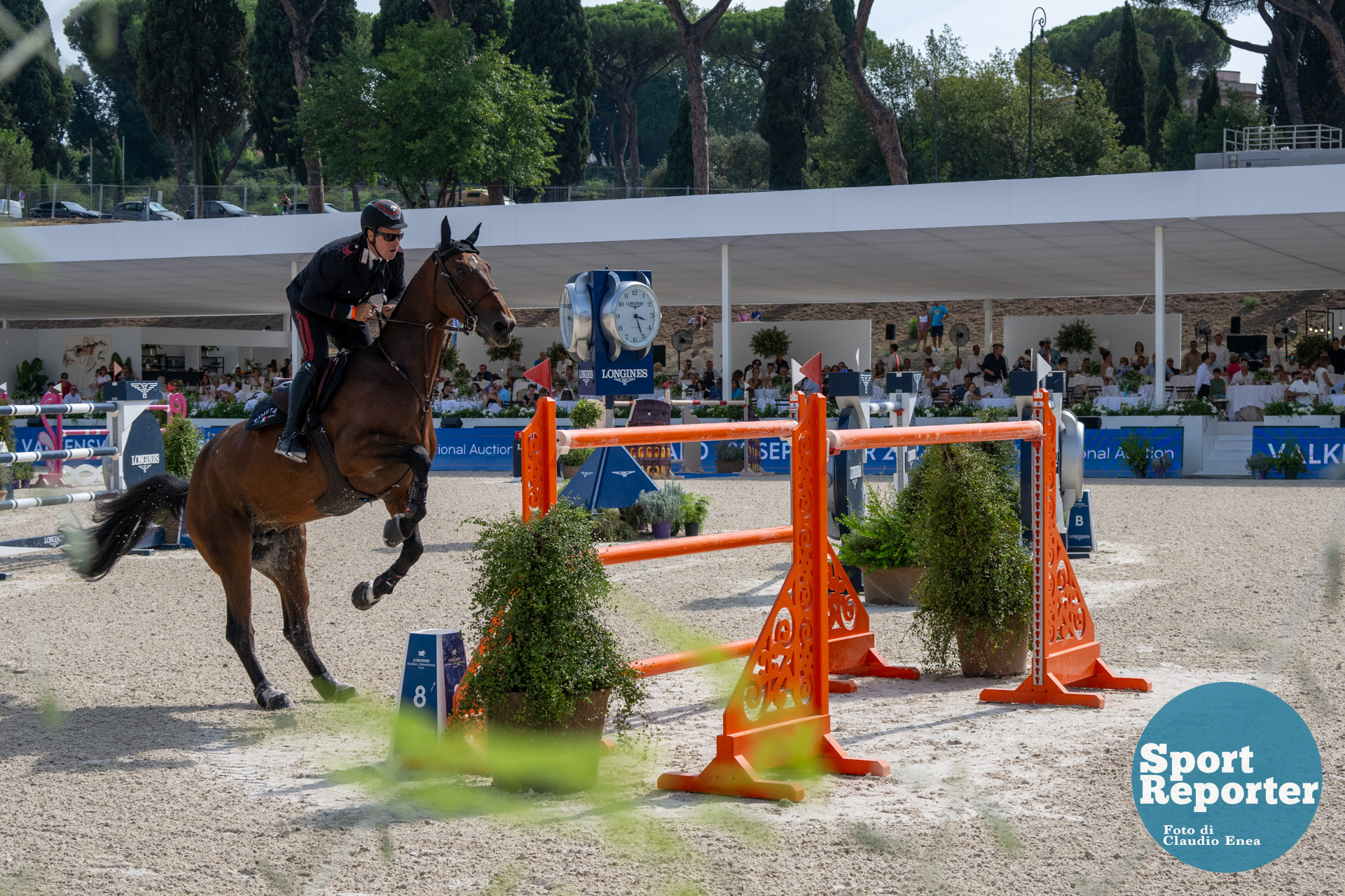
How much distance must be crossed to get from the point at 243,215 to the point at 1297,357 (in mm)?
22152

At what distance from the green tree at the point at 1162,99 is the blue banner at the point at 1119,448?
3069cm

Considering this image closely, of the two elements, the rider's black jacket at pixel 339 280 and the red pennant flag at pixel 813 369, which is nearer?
the rider's black jacket at pixel 339 280

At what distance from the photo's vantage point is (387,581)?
5039mm

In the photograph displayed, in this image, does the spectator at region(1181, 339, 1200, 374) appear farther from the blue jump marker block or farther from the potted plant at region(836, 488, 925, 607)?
the blue jump marker block

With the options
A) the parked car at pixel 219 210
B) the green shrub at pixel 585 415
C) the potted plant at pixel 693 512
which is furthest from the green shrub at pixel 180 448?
the parked car at pixel 219 210

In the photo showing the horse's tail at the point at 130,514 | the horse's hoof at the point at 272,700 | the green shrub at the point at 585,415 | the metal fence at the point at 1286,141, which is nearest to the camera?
the horse's hoof at the point at 272,700

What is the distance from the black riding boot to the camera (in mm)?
5102

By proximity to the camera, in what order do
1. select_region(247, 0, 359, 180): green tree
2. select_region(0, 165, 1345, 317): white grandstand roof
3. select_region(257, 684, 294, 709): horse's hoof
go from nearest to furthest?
1. select_region(257, 684, 294, 709): horse's hoof
2. select_region(0, 165, 1345, 317): white grandstand roof
3. select_region(247, 0, 359, 180): green tree

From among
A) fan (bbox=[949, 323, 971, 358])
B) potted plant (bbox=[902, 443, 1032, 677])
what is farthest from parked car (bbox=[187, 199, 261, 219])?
fan (bbox=[949, 323, 971, 358])

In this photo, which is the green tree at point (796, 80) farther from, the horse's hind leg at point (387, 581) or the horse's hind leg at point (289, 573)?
the horse's hind leg at point (387, 581)

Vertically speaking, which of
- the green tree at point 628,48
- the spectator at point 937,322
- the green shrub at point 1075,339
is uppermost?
the green tree at point 628,48

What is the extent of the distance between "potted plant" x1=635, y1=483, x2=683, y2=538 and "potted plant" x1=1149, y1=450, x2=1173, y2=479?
9.07 metres

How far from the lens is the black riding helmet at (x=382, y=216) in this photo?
4.90 metres

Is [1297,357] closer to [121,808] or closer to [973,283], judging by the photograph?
[973,283]
